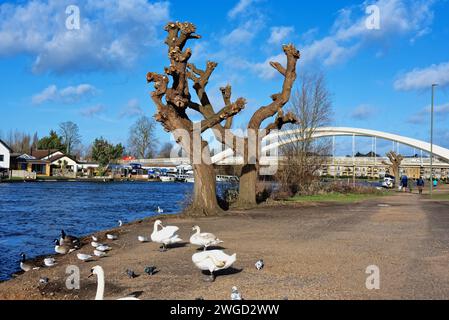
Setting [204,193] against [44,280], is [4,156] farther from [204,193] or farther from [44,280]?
[44,280]

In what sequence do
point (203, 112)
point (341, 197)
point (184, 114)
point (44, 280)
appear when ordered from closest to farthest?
point (44, 280) → point (184, 114) → point (203, 112) → point (341, 197)

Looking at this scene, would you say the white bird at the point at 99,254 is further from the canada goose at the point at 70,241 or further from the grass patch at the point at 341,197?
the grass patch at the point at 341,197

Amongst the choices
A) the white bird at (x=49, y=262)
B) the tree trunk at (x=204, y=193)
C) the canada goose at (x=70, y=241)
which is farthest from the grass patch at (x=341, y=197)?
the white bird at (x=49, y=262)

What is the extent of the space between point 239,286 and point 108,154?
3398 inches

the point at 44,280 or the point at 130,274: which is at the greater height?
the point at 130,274

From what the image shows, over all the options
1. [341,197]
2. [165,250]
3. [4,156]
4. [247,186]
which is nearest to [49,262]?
[165,250]

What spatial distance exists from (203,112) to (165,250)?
11.2 m

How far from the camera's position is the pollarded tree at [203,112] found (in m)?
17.7

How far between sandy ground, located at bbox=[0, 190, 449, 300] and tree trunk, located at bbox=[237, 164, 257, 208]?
20.9ft

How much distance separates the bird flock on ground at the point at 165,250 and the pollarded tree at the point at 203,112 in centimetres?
519

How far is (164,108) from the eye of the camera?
17953 mm

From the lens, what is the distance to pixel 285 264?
9859mm

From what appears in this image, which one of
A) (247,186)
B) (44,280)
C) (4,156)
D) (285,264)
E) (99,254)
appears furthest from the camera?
(4,156)

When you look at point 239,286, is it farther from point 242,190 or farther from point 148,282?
point 242,190
